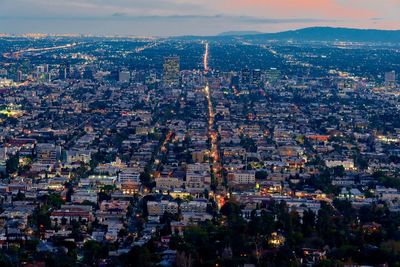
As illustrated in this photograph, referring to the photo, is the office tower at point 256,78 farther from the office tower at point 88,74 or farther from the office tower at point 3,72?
the office tower at point 3,72

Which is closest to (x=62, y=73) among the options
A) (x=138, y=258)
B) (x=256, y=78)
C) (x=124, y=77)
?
(x=124, y=77)

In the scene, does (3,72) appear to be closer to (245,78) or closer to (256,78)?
(245,78)

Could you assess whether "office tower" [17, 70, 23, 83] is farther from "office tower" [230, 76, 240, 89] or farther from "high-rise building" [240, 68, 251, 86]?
"high-rise building" [240, 68, 251, 86]

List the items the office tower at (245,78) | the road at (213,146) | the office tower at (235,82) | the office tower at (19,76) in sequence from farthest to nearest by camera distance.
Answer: the office tower at (19,76) < the office tower at (245,78) < the office tower at (235,82) < the road at (213,146)

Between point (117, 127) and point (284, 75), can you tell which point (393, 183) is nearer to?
point (117, 127)

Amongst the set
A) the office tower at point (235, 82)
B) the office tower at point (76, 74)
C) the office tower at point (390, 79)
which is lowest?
the office tower at point (76, 74)

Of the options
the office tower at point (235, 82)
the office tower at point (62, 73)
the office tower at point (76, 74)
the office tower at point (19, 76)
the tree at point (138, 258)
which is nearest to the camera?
the tree at point (138, 258)

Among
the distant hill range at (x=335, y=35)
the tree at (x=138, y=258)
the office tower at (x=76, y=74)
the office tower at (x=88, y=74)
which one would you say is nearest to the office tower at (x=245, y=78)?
the office tower at (x=88, y=74)

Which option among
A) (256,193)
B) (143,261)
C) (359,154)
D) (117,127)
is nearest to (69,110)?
(117,127)
